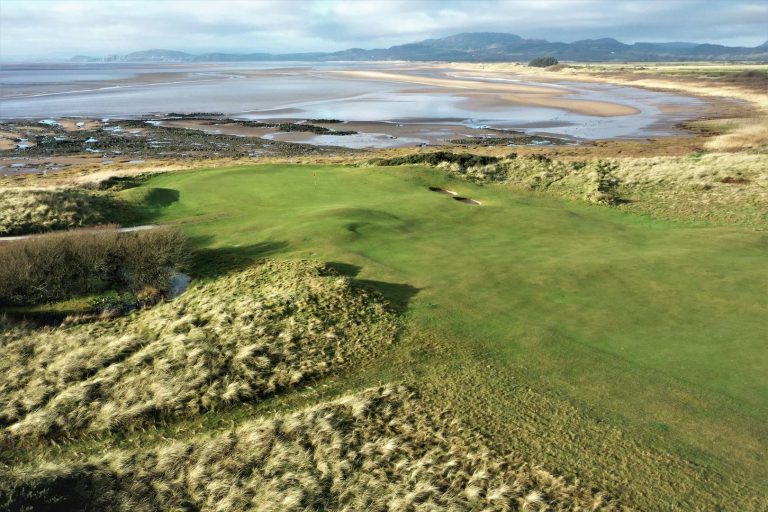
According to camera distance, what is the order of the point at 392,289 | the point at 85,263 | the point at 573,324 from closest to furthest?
the point at 573,324, the point at 392,289, the point at 85,263

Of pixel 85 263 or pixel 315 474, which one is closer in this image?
pixel 315 474

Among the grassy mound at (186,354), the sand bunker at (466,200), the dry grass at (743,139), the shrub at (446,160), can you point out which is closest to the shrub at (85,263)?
the grassy mound at (186,354)

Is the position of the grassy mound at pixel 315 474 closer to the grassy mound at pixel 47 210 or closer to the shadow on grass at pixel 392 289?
the shadow on grass at pixel 392 289

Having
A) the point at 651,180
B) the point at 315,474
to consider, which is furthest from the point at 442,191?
the point at 315,474

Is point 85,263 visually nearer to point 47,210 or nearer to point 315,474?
point 47,210

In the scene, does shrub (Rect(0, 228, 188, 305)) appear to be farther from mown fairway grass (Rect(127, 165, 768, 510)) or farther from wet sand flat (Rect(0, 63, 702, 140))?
wet sand flat (Rect(0, 63, 702, 140))

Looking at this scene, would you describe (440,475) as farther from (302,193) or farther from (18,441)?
(302,193)

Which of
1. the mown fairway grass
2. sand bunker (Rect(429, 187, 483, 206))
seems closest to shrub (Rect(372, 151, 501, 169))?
sand bunker (Rect(429, 187, 483, 206))
